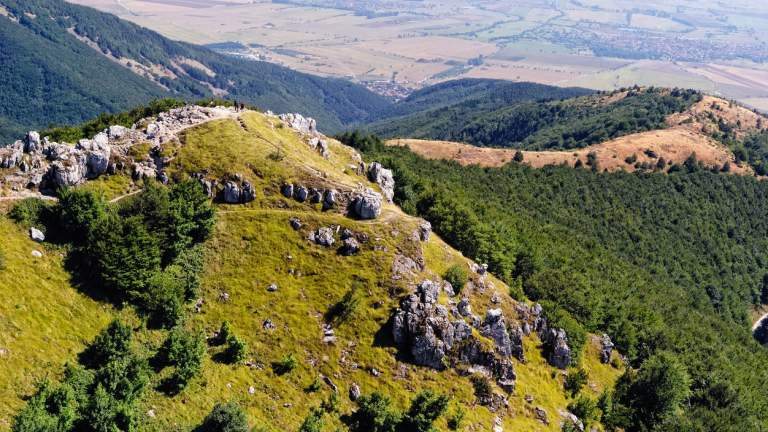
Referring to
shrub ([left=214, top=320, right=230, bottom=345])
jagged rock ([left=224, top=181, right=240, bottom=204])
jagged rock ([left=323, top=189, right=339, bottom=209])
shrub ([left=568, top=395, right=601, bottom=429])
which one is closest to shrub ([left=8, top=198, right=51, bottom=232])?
jagged rock ([left=224, top=181, right=240, bottom=204])

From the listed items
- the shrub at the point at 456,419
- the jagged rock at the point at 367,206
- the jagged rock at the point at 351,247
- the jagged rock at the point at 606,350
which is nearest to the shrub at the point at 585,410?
the jagged rock at the point at 606,350

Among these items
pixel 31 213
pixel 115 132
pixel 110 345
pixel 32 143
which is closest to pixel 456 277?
pixel 110 345

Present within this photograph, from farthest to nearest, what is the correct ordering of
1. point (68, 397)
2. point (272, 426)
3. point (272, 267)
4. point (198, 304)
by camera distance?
point (272, 267) → point (198, 304) → point (272, 426) → point (68, 397)

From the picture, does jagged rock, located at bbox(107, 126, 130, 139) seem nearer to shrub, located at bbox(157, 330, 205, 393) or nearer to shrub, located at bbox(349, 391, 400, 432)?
shrub, located at bbox(157, 330, 205, 393)

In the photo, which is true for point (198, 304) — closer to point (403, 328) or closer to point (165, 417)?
point (165, 417)

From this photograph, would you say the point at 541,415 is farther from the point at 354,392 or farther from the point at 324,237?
the point at 324,237

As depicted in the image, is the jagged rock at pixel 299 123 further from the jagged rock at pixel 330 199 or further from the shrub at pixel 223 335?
the shrub at pixel 223 335

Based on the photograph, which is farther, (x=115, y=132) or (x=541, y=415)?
(x=115, y=132)

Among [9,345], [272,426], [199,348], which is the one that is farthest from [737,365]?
Result: [9,345]
